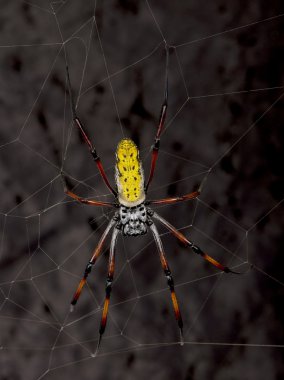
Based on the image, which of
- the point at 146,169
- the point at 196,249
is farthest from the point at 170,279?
the point at 146,169

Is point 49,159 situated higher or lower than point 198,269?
higher

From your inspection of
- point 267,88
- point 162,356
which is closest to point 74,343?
point 162,356

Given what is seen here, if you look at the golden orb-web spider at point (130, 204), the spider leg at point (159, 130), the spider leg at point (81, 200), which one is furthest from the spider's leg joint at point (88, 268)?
the spider leg at point (159, 130)

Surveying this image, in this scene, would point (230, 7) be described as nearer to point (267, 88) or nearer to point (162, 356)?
point (267, 88)

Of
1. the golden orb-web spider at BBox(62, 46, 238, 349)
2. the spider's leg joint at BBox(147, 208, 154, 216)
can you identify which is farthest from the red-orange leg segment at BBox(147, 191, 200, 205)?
the spider's leg joint at BBox(147, 208, 154, 216)

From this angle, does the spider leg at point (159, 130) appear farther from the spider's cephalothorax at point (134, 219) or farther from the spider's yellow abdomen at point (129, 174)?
the spider's cephalothorax at point (134, 219)

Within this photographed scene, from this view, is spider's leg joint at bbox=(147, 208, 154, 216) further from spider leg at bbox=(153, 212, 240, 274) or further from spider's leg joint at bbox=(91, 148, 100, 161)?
spider's leg joint at bbox=(91, 148, 100, 161)
